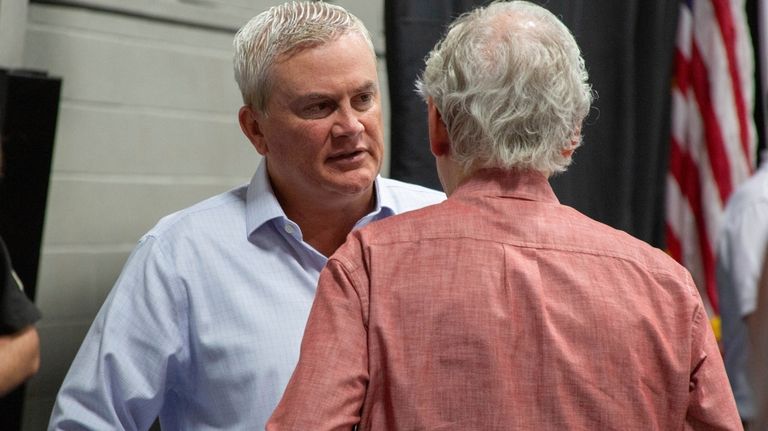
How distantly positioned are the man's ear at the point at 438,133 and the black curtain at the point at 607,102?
102cm

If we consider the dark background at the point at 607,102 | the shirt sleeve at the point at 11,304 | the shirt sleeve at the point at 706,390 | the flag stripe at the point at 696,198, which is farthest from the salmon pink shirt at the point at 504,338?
the flag stripe at the point at 696,198

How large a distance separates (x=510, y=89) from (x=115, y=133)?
124 cm

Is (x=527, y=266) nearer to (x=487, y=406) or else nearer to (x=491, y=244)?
(x=491, y=244)

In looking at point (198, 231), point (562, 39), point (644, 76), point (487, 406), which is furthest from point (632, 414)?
point (644, 76)

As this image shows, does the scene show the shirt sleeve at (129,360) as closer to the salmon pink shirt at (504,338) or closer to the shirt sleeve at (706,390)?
the salmon pink shirt at (504,338)

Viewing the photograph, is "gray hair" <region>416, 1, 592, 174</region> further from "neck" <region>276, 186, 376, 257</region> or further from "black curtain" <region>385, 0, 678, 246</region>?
"black curtain" <region>385, 0, 678, 246</region>

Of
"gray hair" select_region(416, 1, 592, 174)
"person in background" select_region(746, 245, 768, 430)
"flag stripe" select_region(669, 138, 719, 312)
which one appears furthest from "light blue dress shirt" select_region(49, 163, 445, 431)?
"flag stripe" select_region(669, 138, 719, 312)

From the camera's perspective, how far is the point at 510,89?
1.19 meters

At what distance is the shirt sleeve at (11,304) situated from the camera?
1.66 m

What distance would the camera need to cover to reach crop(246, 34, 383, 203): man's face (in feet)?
5.28

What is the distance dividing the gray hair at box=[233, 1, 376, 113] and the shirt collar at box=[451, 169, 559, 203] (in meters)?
0.48

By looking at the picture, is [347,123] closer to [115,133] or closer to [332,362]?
[332,362]

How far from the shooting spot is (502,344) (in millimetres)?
1156

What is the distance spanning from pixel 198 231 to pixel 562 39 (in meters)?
0.71
